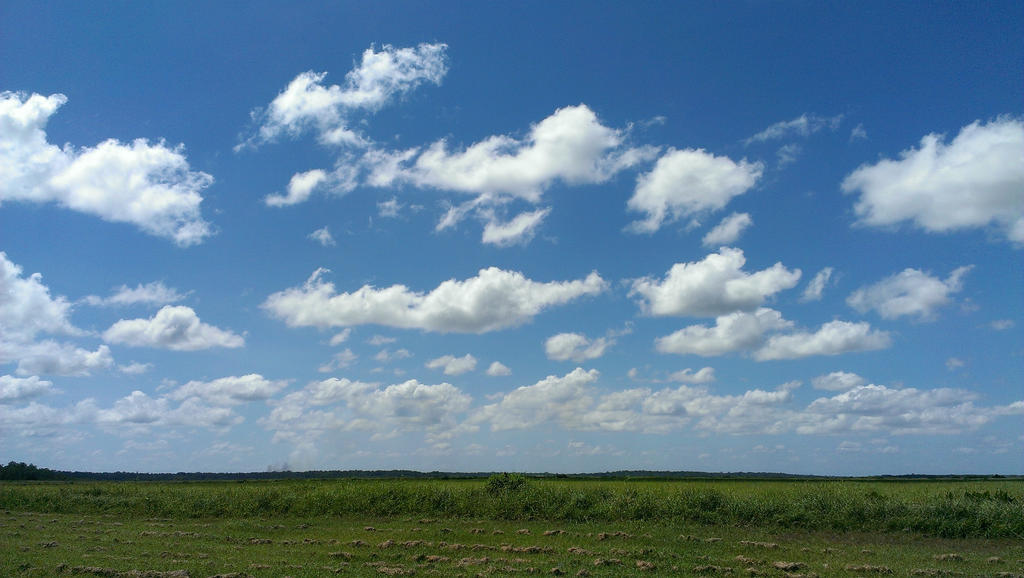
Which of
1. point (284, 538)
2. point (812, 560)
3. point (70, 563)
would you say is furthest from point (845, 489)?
point (70, 563)

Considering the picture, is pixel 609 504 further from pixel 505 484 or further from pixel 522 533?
pixel 505 484

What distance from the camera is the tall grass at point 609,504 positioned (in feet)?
86.2

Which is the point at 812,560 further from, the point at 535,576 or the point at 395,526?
the point at 395,526

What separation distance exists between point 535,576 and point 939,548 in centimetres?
1639

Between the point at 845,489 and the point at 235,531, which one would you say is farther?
the point at 845,489

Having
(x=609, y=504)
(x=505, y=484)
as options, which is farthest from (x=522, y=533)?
(x=505, y=484)

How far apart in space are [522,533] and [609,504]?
255 inches

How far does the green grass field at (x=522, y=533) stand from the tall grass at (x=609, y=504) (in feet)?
0.31

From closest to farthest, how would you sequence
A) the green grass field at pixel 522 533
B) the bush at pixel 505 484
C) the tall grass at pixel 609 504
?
the green grass field at pixel 522 533 < the tall grass at pixel 609 504 < the bush at pixel 505 484

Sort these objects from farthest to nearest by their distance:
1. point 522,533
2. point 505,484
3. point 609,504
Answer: point 505,484 < point 609,504 < point 522,533

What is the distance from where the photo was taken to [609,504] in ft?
101

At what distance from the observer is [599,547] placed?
22219 mm

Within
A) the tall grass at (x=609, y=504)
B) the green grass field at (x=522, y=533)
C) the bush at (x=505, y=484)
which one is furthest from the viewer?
the bush at (x=505, y=484)

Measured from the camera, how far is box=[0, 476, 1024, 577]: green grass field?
1911 centimetres
